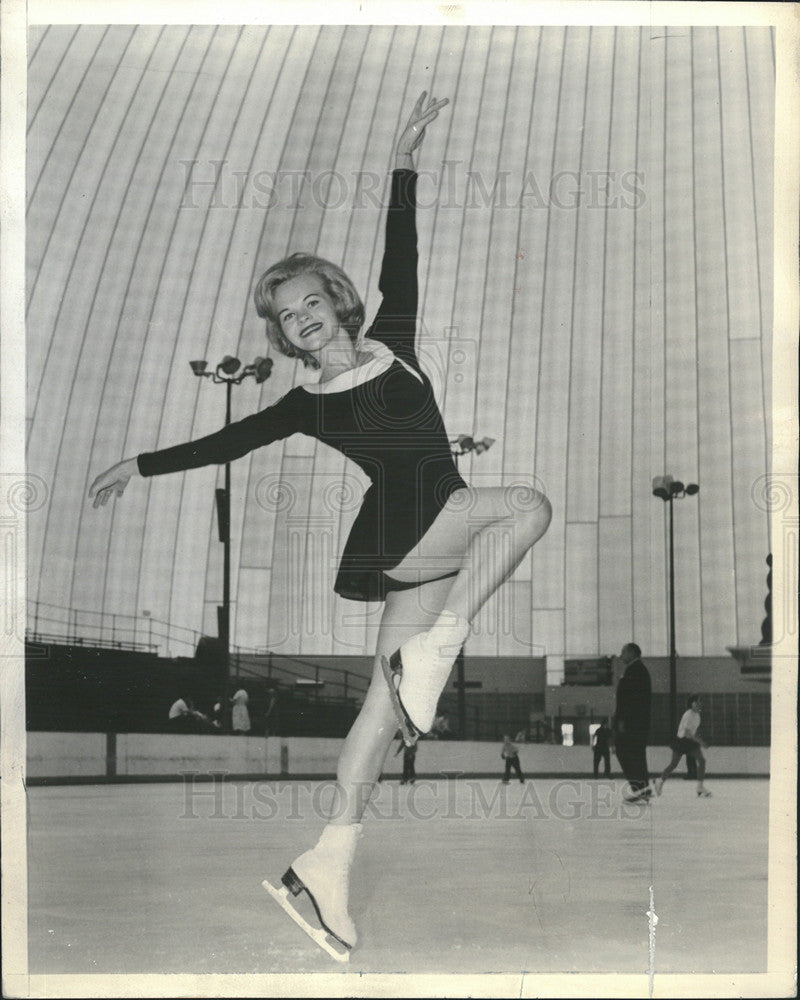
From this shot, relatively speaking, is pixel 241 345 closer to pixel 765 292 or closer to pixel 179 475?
pixel 179 475

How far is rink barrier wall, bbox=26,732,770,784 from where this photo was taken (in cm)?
613

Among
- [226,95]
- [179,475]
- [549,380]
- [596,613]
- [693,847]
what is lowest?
[693,847]

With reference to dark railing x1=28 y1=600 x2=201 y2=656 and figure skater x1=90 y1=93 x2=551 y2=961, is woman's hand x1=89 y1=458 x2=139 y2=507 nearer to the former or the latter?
figure skater x1=90 y1=93 x2=551 y2=961

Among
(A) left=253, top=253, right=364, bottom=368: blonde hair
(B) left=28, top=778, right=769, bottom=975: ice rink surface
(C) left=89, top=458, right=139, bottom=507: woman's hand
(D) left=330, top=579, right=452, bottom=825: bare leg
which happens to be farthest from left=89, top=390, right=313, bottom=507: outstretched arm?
(B) left=28, top=778, right=769, bottom=975: ice rink surface

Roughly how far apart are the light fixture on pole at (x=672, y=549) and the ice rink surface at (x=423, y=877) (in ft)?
1.52

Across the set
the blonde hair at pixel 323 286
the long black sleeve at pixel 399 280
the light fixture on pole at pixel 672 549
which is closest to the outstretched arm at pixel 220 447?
the blonde hair at pixel 323 286

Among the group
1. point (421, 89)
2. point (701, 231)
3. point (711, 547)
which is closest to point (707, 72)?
point (701, 231)

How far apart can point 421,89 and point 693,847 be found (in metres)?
4.39

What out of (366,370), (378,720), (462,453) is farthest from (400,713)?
(366,370)

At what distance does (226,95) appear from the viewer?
6.40 m

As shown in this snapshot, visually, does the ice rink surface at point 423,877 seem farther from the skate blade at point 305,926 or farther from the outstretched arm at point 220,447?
the outstretched arm at point 220,447

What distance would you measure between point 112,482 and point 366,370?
152 cm

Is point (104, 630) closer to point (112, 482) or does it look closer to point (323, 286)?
point (112, 482)

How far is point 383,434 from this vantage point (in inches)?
244
